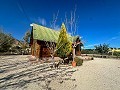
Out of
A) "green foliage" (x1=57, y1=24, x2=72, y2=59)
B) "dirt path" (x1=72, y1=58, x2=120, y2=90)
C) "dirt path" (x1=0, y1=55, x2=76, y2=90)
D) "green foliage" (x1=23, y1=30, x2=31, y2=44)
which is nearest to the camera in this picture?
"dirt path" (x1=0, y1=55, x2=76, y2=90)

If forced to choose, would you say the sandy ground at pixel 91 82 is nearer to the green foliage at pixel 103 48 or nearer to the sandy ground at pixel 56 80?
the sandy ground at pixel 56 80

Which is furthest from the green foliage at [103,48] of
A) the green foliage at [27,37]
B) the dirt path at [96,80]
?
the dirt path at [96,80]

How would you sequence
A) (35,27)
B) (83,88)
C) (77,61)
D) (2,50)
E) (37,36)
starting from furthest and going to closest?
(2,50)
(35,27)
(37,36)
(77,61)
(83,88)

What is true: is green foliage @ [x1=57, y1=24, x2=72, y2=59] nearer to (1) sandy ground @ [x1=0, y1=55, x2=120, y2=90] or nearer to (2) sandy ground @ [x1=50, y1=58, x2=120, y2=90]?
(1) sandy ground @ [x1=0, y1=55, x2=120, y2=90]

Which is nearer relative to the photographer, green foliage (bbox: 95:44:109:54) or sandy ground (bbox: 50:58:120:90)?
sandy ground (bbox: 50:58:120:90)

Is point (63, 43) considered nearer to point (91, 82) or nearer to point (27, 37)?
point (91, 82)

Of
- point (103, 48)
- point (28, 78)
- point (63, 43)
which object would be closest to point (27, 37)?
point (103, 48)

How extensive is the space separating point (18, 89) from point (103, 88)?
5675 millimetres

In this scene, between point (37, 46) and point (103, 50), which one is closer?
point (37, 46)

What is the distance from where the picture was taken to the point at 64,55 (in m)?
23.5

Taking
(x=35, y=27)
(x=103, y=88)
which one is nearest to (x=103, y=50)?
(x=35, y=27)

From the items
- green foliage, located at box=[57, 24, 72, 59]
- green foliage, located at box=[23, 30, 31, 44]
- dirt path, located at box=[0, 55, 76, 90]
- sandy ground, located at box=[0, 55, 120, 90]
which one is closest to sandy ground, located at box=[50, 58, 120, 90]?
sandy ground, located at box=[0, 55, 120, 90]

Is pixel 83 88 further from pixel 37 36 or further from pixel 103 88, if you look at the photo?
pixel 37 36

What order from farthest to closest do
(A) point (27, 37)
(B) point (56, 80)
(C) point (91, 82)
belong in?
(A) point (27, 37) < (B) point (56, 80) < (C) point (91, 82)
